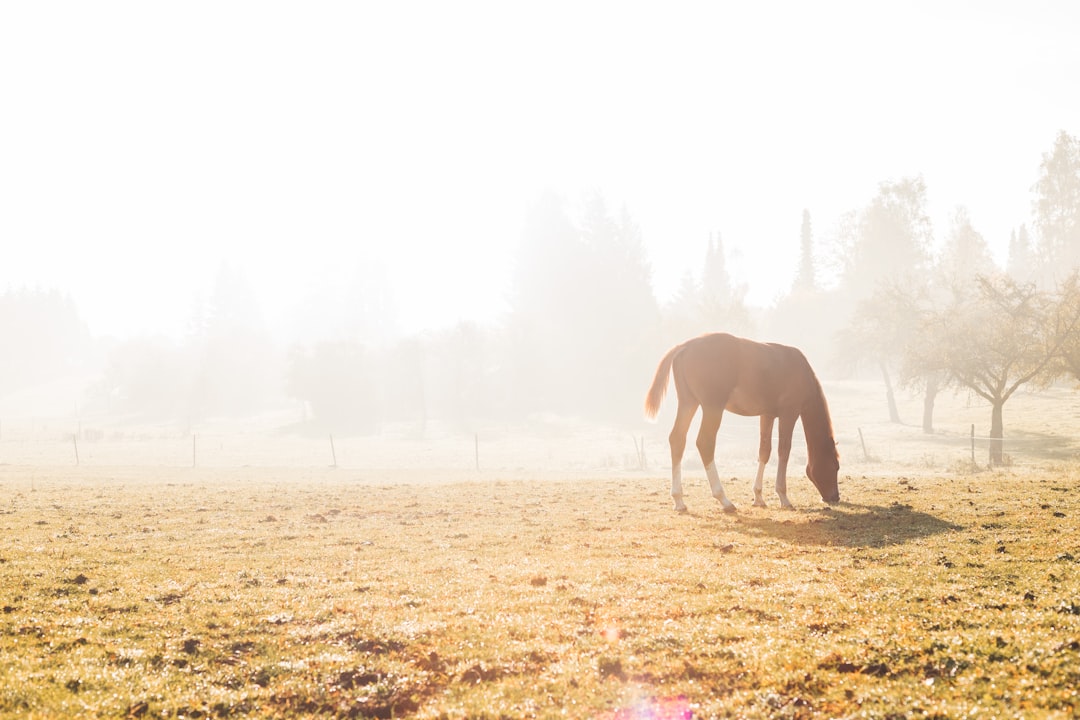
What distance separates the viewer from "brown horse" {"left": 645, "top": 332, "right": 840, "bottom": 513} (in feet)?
52.4

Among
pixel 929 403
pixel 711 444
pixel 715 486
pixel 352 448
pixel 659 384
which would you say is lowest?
pixel 352 448

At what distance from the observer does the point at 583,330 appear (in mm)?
86625

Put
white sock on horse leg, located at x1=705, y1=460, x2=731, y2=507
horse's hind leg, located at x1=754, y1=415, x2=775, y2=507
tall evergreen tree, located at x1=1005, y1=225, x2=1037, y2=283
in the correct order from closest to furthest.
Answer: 1. white sock on horse leg, located at x1=705, y1=460, x2=731, y2=507
2. horse's hind leg, located at x1=754, y1=415, x2=775, y2=507
3. tall evergreen tree, located at x1=1005, y1=225, x2=1037, y2=283

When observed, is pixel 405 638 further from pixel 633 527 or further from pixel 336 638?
pixel 633 527

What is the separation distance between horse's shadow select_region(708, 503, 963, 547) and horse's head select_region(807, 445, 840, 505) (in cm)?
30

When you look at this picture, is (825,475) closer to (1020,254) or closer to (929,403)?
(929,403)

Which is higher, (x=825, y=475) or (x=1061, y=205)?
(x=1061, y=205)

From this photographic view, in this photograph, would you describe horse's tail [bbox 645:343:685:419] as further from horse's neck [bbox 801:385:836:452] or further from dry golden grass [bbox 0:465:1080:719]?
horse's neck [bbox 801:385:836:452]

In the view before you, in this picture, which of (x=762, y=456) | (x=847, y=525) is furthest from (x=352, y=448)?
(x=847, y=525)

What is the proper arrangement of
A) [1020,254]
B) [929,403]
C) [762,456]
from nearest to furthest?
[762,456] → [929,403] → [1020,254]

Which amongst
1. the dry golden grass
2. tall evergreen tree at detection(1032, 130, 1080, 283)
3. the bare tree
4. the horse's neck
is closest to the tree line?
tall evergreen tree at detection(1032, 130, 1080, 283)

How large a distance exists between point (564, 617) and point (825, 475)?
33.2ft

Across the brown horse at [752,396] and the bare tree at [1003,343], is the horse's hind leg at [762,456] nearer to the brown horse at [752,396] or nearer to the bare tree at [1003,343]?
the brown horse at [752,396]

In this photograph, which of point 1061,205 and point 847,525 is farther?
point 1061,205
